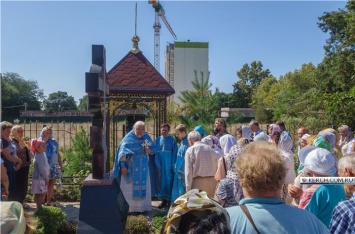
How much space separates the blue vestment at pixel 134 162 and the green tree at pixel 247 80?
54161mm

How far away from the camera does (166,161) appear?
306 inches

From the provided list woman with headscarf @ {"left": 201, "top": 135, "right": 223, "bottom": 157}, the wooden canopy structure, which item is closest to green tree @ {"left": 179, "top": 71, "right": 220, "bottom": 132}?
the wooden canopy structure

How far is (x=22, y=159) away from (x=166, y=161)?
2588 millimetres

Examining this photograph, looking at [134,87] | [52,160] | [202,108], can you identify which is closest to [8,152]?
[52,160]

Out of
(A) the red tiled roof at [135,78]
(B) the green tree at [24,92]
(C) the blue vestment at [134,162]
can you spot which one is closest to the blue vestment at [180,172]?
(C) the blue vestment at [134,162]

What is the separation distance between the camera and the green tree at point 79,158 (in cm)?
977

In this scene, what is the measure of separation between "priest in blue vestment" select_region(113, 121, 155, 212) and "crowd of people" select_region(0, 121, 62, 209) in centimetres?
120

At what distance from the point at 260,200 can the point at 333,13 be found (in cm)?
2346

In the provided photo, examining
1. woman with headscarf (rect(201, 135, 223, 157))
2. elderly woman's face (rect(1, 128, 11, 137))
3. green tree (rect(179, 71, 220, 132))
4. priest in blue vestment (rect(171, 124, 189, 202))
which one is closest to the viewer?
elderly woman's face (rect(1, 128, 11, 137))

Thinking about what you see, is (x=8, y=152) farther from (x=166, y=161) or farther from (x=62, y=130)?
(x=62, y=130)

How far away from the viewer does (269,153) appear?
2027 mm

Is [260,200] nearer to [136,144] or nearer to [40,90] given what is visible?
[136,144]

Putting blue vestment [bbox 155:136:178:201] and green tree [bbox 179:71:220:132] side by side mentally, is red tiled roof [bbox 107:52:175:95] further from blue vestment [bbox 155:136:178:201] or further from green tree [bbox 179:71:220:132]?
green tree [bbox 179:71:220:132]

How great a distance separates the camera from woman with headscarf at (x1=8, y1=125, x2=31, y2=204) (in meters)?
6.42
